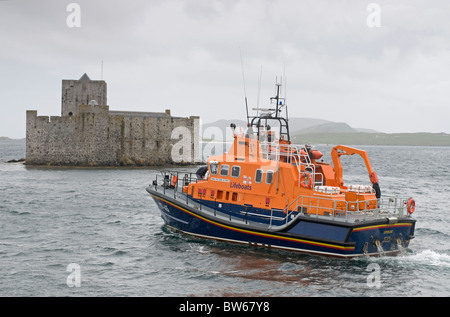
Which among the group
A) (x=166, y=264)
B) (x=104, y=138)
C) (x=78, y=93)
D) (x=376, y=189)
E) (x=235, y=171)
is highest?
(x=78, y=93)

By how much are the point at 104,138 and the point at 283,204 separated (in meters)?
33.2

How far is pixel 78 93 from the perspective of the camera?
2206 inches

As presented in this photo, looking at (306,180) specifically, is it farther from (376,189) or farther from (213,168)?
(213,168)

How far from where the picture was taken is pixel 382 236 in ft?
48.9

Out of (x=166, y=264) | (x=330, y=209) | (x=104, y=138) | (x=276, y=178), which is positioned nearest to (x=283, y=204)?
(x=276, y=178)

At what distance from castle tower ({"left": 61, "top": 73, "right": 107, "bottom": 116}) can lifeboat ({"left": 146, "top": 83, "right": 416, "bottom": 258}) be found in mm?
40581

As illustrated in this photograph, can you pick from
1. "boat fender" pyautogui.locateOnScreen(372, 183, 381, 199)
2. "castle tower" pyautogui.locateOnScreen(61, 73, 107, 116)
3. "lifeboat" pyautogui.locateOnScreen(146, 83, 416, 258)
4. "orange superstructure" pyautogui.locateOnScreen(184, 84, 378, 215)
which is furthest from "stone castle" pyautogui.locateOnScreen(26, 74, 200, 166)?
"boat fender" pyautogui.locateOnScreen(372, 183, 381, 199)

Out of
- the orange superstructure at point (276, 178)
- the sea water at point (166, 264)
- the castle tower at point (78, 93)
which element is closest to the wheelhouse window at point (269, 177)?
the orange superstructure at point (276, 178)

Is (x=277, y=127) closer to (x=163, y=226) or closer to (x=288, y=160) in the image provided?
(x=288, y=160)

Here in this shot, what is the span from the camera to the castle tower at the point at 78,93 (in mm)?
55969

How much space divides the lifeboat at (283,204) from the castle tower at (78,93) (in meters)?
40.6

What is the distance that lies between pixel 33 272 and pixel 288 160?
815 cm

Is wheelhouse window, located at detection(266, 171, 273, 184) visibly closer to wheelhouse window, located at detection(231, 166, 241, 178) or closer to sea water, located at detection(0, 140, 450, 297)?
wheelhouse window, located at detection(231, 166, 241, 178)
